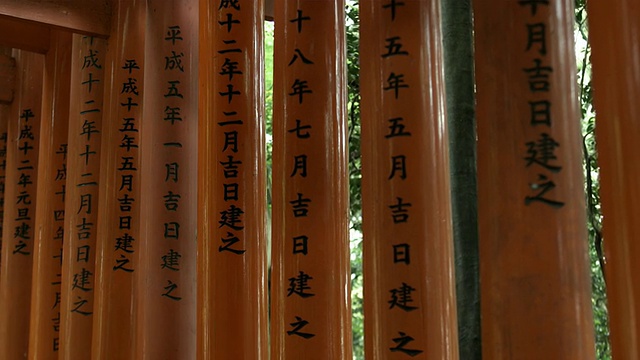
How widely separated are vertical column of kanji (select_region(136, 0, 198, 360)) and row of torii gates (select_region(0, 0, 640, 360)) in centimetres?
1

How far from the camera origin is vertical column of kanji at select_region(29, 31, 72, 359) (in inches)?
246

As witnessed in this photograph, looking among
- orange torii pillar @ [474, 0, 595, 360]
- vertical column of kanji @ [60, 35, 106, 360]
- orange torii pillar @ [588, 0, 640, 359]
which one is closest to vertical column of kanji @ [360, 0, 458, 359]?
orange torii pillar @ [474, 0, 595, 360]

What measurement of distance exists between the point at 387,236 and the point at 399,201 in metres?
0.16

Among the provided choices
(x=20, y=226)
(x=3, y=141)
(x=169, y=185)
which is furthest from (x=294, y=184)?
(x=3, y=141)

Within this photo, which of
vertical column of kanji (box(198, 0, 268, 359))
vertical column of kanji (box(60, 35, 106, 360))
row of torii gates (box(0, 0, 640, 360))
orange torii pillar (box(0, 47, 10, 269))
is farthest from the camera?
orange torii pillar (box(0, 47, 10, 269))

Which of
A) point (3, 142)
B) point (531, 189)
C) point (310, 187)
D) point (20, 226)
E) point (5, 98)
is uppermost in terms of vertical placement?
point (5, 98)

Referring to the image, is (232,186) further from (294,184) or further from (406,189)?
(406,189)

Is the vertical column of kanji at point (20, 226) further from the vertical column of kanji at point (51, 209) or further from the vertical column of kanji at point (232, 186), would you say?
the vertical column of kanji at point (232, 186)

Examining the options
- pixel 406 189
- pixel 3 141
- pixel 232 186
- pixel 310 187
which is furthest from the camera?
pixel 3 141

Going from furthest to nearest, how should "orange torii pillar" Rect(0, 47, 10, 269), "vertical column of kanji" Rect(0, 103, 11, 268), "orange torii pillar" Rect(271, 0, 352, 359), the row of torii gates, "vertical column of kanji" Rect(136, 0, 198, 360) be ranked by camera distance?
"vertical column of kanji" Rect(0, 103, 11, 268)
"orange torii pillar" Rect(0, 47, 10, 269)
"vertical column of kanji" Rect(136, 0, 198, 360)
"orange torii pillar" Rect(271, 0, 352, 359)
the row of torii gates

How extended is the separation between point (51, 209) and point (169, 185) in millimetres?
1393

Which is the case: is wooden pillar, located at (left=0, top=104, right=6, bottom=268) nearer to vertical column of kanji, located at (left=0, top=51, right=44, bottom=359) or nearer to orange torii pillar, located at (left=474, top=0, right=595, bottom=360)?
vertical column of kanji, located at (left=0, top=51, right=44, bottom=359)

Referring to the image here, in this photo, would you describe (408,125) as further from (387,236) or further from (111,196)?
(111,196)

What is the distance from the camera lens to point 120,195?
5438mm
